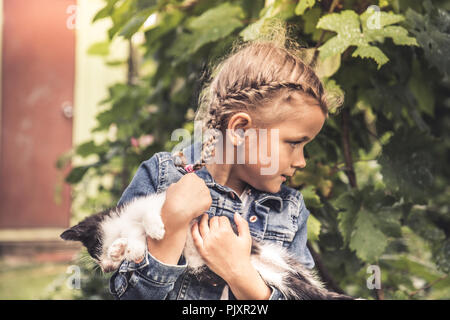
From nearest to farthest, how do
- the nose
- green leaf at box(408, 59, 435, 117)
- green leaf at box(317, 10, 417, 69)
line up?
the nose, green leaf at box(317, 10, 417, 69), green leaf at box(408, 59, 435, 117)

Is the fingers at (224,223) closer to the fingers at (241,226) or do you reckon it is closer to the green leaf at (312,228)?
the fingers at (241,226)

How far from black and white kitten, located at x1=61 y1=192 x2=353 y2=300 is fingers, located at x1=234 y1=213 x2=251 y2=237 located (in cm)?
3

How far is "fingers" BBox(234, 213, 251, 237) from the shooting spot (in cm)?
94

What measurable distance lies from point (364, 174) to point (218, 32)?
58 cm

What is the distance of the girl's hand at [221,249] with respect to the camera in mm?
910

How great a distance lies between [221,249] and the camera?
918mm

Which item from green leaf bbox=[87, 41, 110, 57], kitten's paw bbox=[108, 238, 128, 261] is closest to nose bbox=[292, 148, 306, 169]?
kitten's paw bbox=[108, 238, 128, 261]

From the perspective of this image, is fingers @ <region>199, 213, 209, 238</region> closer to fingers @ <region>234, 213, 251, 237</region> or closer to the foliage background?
fingers @ <region>234, 213, 251, 237</region>

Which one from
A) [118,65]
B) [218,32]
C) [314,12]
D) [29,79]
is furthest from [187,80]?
[118,65]

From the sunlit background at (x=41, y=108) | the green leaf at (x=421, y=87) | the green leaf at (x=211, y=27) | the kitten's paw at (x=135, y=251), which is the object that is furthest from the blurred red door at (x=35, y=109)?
the green leaf at (x=421, y=87)

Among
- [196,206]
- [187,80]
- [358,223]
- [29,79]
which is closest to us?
[196,206]

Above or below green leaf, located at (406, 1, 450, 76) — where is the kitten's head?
below
